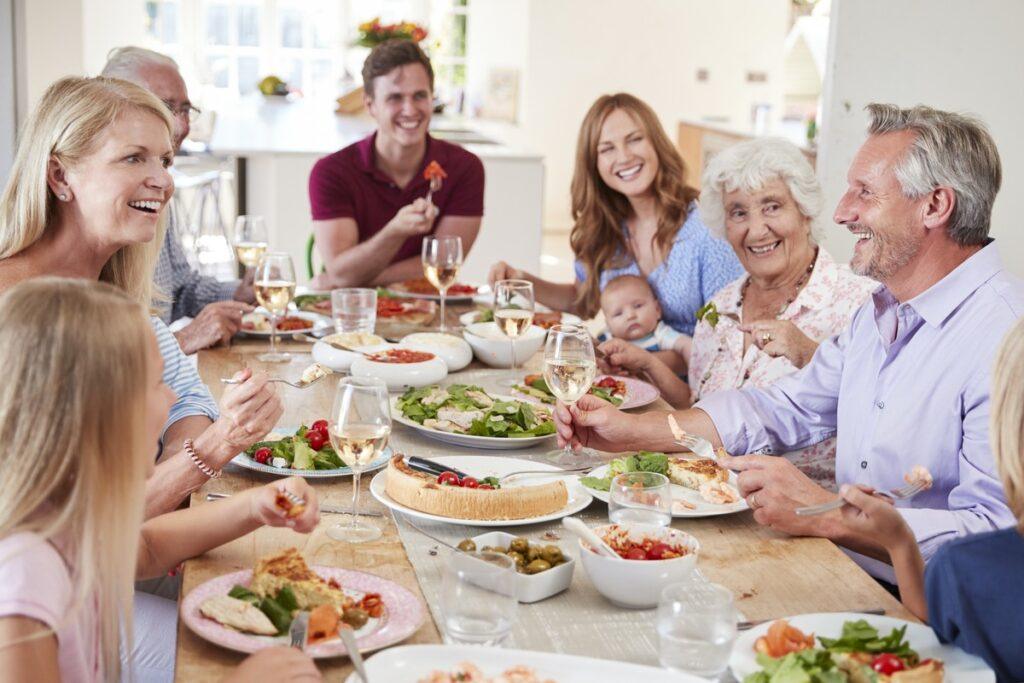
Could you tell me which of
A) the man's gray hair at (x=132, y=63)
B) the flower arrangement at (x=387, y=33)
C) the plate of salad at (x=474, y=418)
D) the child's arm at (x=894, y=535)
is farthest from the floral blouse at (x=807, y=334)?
the flower arrangement at (x=387, y=33)

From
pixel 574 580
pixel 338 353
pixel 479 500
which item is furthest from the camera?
pixel 338 353

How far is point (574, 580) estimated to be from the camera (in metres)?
1.48

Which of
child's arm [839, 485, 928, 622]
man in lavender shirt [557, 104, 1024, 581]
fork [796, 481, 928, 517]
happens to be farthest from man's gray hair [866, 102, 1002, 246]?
child's arm [839, 485, 928, 622]

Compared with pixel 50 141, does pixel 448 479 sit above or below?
below

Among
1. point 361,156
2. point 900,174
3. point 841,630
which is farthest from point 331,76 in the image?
point 841,630

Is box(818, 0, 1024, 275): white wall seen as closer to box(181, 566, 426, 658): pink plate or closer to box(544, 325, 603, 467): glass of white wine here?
box(544, 325, 603, 467): glass of white wine

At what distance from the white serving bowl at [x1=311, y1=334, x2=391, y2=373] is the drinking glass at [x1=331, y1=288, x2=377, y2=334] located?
10 cm

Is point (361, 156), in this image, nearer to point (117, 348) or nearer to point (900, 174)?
point (900, 174)

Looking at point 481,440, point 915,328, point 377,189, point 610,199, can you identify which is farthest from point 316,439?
point 377,189

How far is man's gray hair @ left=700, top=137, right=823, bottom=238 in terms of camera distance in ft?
9.09

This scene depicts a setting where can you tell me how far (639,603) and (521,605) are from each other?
0.15 m

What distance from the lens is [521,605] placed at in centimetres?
140

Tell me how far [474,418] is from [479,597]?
89 centimetres

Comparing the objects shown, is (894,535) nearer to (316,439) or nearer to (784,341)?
(316,439)
